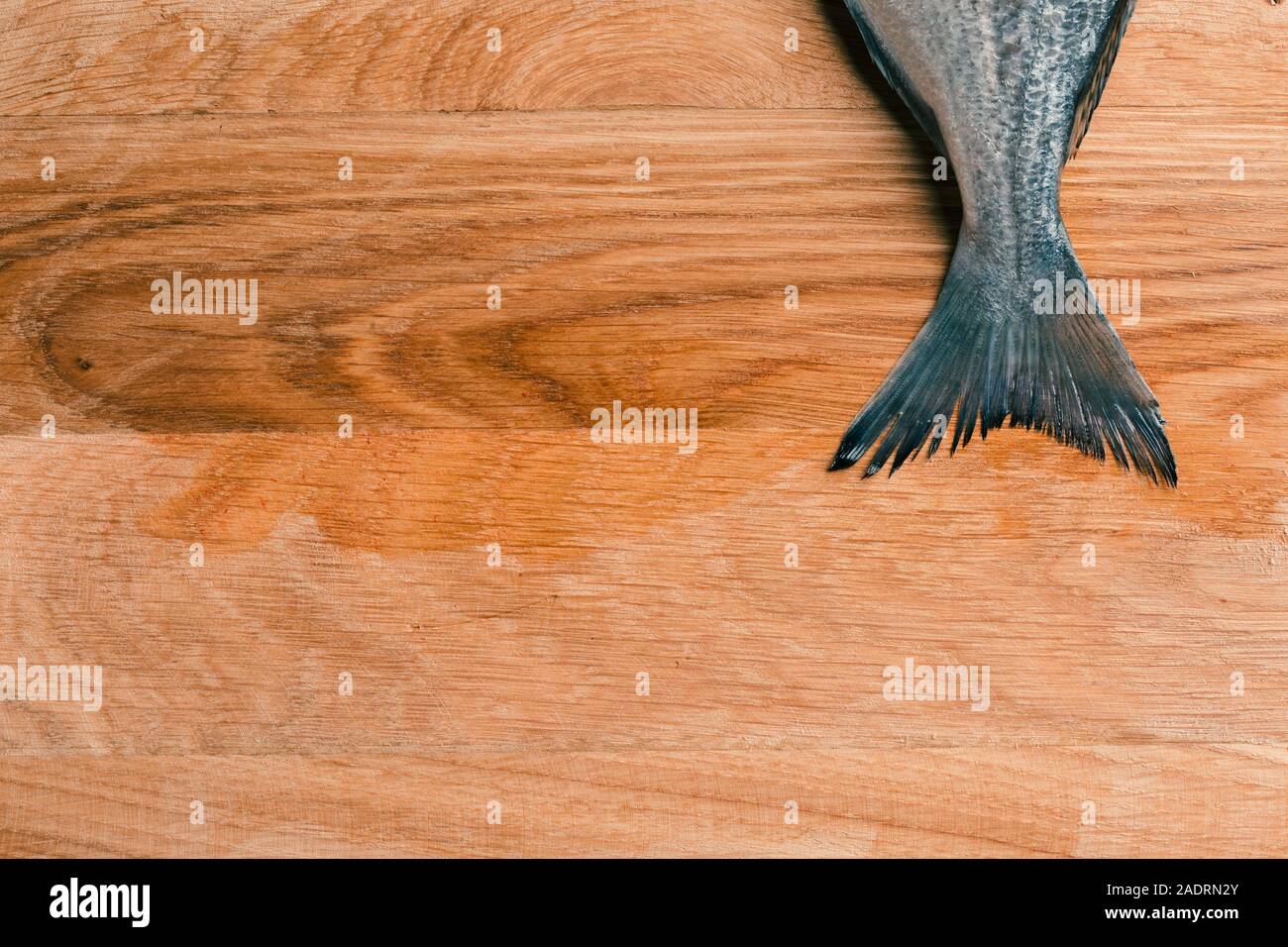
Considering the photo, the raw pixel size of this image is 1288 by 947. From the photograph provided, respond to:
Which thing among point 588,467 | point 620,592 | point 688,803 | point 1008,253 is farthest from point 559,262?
point 688,803

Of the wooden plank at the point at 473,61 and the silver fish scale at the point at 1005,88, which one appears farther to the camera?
the wooden plank at the point at 473,61

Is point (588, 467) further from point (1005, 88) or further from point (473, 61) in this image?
point (1005, 88)

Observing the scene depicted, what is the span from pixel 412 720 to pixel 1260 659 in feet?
3.02

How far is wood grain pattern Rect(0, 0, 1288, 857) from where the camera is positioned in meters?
1.03

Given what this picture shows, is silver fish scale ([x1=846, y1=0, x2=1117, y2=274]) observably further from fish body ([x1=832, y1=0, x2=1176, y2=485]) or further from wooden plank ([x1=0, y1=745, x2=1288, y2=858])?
wooden plank ([x1=0, y1=745, x2=1288, y2=858])

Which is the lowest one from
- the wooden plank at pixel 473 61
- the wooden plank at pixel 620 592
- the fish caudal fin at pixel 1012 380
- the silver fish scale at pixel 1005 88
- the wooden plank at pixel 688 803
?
the wooden plank at pixel 688 803

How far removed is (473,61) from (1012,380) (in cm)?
67

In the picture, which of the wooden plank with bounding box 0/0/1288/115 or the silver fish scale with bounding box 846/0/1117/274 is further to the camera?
the wooden plank with bounding box 0/0/1288/115

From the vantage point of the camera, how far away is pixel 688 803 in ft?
3.40

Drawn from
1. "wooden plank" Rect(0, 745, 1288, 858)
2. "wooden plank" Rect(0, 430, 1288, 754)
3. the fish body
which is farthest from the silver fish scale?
"wooden plank" Rect(0, 745, 1288, 858)

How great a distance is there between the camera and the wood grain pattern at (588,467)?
1.03 metres

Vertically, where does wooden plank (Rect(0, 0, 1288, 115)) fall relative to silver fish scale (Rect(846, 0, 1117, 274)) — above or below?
above

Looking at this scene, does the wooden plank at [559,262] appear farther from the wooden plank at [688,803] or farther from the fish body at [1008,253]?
the wooden plank at [688,803]

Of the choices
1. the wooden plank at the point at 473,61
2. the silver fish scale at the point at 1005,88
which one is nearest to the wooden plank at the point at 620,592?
the silver fish scale at the point at 1005,88
